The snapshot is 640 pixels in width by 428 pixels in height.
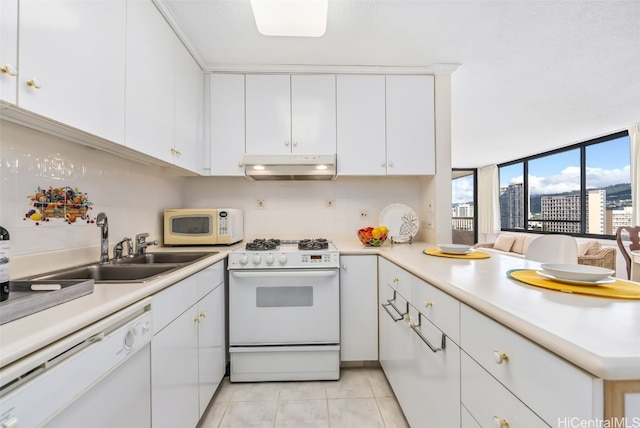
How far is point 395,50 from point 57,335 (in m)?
2.33

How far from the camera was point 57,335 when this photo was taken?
0.60 meters

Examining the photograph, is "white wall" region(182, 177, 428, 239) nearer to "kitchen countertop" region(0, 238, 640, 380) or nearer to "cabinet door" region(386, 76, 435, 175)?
"cabinet door" region(386, 76, 435, 175)

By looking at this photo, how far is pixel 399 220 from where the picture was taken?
93.3 inches

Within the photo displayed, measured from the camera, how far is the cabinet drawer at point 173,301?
101 centimetres

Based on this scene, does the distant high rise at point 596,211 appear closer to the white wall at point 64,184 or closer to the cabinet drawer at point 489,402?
the cabinet drawer at point 489,402

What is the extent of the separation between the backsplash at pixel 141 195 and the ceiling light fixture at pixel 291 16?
3.61 ft

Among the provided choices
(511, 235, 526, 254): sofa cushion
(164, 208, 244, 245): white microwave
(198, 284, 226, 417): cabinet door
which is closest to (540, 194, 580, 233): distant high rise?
(511, 235, 526, 254): sofa cushion

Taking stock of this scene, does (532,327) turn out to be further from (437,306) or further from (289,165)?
A: (289,165)

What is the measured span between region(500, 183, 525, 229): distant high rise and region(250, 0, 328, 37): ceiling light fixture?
6.81 meters

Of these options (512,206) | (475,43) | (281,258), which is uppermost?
(475,43)

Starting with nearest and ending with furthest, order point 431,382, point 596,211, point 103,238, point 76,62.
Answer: point 76,62, point 431,382, point 103,238, point 596,211

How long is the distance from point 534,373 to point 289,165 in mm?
1895

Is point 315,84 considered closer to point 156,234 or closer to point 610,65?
point 156,234

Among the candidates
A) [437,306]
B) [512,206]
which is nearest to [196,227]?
[437,306]
